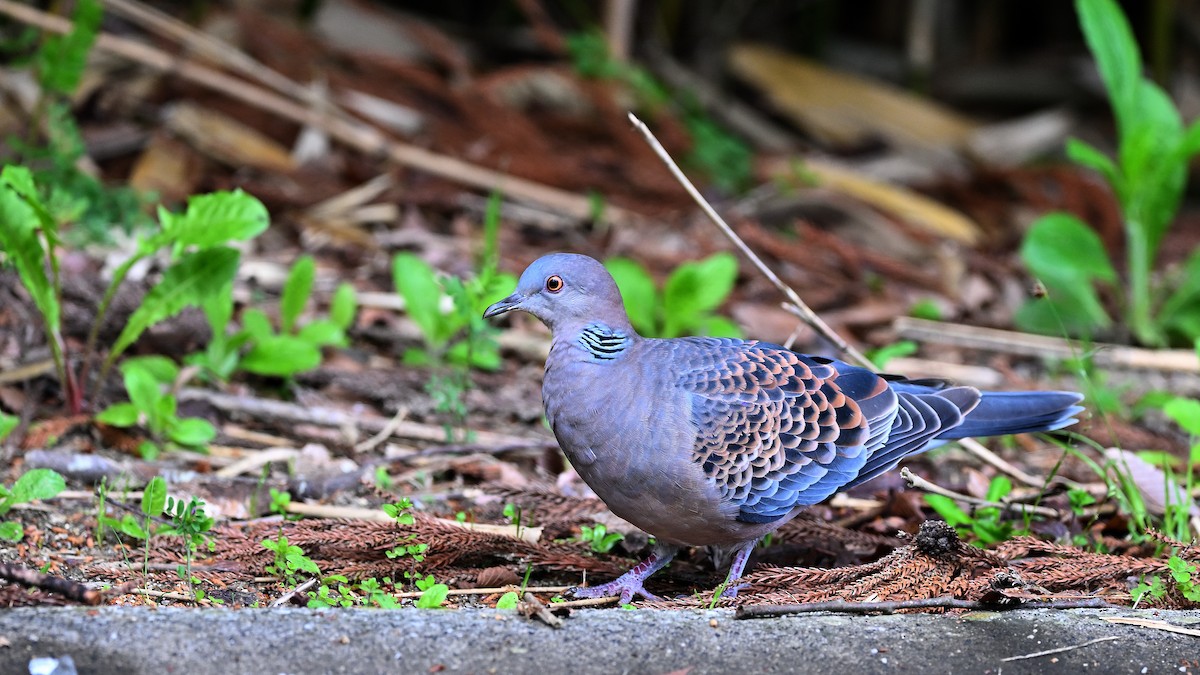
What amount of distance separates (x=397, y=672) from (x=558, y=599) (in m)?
0.68

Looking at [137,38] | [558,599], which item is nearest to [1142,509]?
[558,599]

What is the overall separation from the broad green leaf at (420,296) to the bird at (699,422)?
130cm

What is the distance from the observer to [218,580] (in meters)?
3.04

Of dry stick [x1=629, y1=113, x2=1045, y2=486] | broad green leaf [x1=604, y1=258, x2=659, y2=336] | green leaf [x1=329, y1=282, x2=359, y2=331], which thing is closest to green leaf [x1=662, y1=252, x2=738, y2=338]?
broad green leaf [x1=604, y1=258, x2=659, y2=336]

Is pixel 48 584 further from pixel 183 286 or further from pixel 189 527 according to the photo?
pixel 183 286

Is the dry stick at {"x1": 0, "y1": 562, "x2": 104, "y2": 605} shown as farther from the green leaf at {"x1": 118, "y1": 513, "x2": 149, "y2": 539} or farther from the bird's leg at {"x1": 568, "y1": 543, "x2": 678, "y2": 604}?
the bird's leg at {"x1": 568, "y1": 543, "x2": 678, "y2": 604}

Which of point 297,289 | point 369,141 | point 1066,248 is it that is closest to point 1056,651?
point 297,289

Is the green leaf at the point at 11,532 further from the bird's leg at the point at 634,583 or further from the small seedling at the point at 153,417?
the bird's leg at the point at 634,583

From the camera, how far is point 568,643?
2.56m

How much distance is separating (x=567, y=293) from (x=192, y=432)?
1.32 metres

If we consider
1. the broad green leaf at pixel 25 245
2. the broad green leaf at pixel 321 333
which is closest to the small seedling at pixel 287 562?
the broad green leaf at pixel 25 245

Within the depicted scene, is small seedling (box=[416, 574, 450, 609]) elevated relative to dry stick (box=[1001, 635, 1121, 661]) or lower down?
lower down

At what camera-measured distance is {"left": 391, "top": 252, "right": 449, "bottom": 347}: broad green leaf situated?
467 cm

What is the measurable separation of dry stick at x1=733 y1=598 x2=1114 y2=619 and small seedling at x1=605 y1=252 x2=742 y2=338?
207cm
